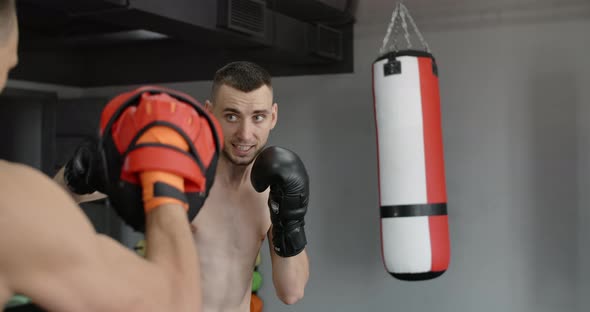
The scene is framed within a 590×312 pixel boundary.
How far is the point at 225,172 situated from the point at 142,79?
373 cm

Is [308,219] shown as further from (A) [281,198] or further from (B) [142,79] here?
(A) [281,198]

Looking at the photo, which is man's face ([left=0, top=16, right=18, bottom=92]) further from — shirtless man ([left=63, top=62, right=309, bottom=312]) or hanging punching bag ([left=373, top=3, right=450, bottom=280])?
hanging punching bag ([left=373, top=3, right=450, bottom=280])

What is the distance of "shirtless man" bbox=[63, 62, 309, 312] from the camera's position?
202cm

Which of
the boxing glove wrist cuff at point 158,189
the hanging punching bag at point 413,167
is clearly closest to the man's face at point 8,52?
the boxing glove wrist cuff at point 158,189

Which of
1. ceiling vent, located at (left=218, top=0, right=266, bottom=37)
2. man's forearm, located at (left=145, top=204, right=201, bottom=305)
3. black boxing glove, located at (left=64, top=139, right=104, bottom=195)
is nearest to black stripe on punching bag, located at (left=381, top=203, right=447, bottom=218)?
ceiling vent, located at (left=218, top=0, right=266, bottom=37)

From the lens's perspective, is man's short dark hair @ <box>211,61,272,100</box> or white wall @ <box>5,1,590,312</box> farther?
white wall @ <box>5,1,590,312</box>

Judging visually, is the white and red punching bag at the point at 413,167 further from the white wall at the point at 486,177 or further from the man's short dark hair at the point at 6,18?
the man's short dark hair at the point at 6,18

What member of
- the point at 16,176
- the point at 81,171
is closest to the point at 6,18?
the point at 16,176

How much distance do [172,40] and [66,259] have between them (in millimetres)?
4869

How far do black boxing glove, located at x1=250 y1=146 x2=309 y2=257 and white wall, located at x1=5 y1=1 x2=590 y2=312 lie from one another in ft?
8.70

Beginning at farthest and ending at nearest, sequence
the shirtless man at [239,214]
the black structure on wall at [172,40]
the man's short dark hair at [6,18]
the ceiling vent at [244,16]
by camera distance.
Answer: the ceiling vent at [244,16] < the black structure on wall at [172,40] < the shirtless man at [239,214] < the man's short dark hair at [6,18]

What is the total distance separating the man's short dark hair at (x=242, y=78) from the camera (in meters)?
2.16

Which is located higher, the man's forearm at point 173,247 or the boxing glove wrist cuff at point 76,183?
the boxing glove wrist cuff at point 76,183

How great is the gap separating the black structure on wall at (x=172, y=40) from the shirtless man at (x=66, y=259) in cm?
227
